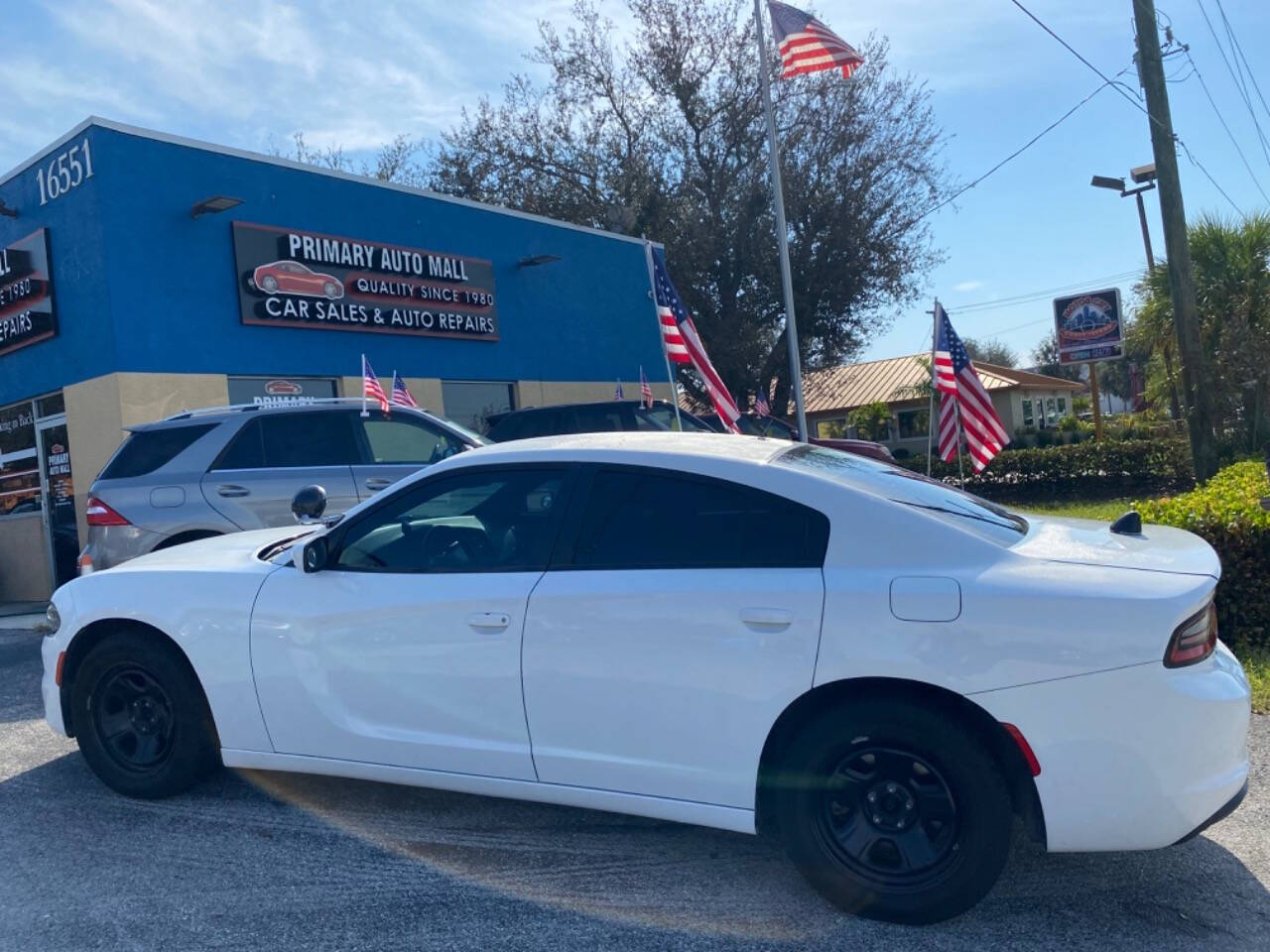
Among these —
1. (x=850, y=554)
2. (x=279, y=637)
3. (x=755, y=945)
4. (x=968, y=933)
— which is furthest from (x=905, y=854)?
(x=279, y=637)

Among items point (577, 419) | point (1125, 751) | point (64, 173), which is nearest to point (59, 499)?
point (64, 173)

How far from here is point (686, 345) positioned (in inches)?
363

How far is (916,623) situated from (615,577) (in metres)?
1.05

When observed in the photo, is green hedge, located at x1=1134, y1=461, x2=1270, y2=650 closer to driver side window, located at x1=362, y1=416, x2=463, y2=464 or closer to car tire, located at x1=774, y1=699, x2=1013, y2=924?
car tire, located at x1=774, y1=699, x2=1013, y2=924

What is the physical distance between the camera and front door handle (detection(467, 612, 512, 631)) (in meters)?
3.81

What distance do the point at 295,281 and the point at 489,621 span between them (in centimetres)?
1103

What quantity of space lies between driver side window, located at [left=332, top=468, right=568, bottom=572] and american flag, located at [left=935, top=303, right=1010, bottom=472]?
24.1 feet

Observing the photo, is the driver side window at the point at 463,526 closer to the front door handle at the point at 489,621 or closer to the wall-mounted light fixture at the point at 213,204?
the front door handle at the point at 489,621

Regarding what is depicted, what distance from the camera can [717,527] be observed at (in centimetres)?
369

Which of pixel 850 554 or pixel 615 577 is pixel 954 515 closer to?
pixel 850 554

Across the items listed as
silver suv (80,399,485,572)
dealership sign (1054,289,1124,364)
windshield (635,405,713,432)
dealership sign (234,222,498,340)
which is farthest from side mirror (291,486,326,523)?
dealership sign (1054,289,1124,364)

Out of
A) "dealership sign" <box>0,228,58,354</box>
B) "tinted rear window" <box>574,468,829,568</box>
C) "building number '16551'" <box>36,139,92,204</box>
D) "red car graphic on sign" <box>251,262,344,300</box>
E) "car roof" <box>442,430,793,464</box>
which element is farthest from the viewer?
"red car graphic on sign" <box>251,262,344,300</box>

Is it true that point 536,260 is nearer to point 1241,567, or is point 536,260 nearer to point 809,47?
point 809,47

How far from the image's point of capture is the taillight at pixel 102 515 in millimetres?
8023
